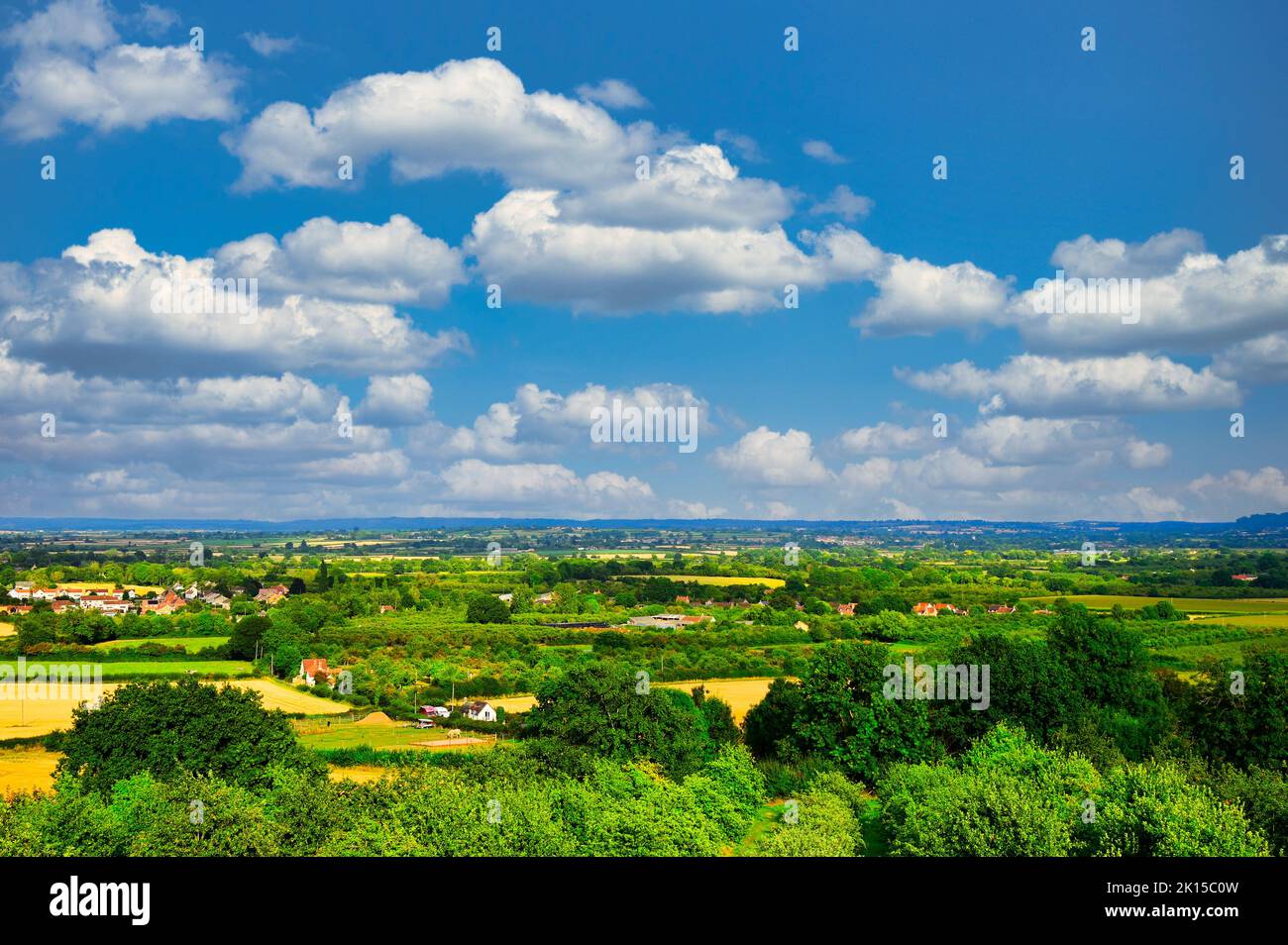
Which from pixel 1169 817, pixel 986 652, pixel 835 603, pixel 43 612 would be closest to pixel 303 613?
pixel 43 612

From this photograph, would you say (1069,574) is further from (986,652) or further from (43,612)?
(43,612)

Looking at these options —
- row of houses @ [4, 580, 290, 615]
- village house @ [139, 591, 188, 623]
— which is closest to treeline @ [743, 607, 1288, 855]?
village house @ [139, 591, 188, 623]

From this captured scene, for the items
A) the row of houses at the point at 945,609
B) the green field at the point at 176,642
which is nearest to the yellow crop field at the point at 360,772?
the green field at the point at 176,642

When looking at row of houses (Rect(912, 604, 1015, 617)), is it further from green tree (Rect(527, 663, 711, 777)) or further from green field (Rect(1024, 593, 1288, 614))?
green tree (Rect(527, 663, 711, 777))

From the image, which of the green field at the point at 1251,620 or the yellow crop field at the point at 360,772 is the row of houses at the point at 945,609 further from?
the yellow crop field at the point at 360,772

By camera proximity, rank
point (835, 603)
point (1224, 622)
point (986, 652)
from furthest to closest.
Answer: point (835, 603), point (1224, 622), point (986, 652)
